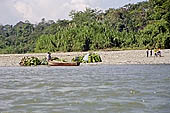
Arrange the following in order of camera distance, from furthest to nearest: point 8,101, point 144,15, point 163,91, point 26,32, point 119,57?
point 26,32
point 144,15
point 119,57
point 163,91
point 8,101

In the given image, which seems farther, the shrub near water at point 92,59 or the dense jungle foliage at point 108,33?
the dense jungle foliage at point 108,33

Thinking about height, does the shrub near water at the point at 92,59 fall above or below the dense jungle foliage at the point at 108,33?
below

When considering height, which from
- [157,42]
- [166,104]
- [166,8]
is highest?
[166,8]

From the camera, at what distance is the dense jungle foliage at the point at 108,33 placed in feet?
159

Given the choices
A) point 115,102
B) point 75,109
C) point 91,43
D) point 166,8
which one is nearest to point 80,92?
point 115,102

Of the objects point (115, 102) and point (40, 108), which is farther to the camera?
point (115, 102)

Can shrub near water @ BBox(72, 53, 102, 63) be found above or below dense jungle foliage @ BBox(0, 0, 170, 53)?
below

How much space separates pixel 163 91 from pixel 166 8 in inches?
1465

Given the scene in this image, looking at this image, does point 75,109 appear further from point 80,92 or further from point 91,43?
point 91,43

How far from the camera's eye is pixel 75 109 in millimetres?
7895

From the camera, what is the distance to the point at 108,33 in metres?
58.1

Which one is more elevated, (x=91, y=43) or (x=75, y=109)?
(x=91, y=43)

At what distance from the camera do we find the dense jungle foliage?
159 ft

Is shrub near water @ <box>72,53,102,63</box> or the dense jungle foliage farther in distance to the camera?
the dense jungle foliage
